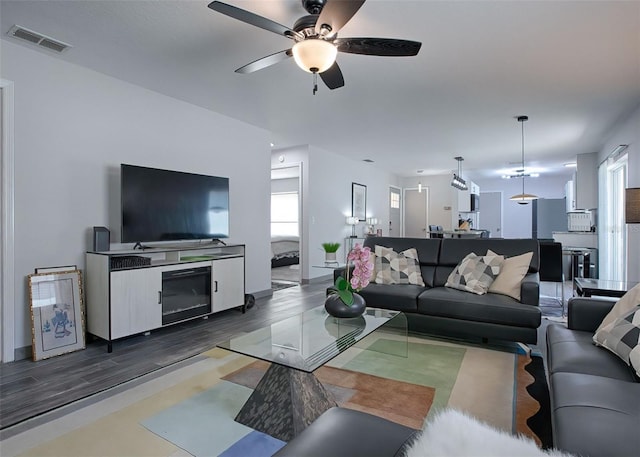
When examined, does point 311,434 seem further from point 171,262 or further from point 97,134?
point 97,134

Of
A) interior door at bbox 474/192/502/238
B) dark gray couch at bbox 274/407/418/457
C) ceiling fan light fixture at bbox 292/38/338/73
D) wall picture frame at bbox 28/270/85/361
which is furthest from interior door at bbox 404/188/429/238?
dark gray couch at bbox 274/407/418/457

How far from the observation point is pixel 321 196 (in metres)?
6.92

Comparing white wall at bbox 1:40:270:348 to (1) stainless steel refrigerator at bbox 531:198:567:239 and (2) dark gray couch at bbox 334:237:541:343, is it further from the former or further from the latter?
(1) stainless steel refrigerator at bbox 531:198:567:239

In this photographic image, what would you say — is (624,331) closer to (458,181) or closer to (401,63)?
(401,63)

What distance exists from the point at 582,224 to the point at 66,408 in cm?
763

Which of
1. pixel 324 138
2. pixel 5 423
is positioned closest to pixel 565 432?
pixel 5 423

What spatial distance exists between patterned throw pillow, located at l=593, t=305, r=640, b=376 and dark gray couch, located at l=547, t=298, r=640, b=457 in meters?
0.04

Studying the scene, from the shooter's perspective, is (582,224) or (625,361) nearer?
(625,361)

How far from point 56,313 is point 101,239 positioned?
2.34 feet

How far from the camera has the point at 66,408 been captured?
2094 mm

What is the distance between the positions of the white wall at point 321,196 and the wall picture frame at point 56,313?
392 cm

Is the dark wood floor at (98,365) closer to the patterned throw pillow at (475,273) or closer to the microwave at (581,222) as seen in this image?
the patterned throw pillow at (475,273)

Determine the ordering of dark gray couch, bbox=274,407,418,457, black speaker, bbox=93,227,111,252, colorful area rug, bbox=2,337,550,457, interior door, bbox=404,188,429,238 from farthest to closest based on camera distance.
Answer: interior door, bbox=404,188,429,238, black speaker, bbox=93,227,111,252, colorful area rug, bbox=2,337,550,457, dark gray couch, bbox=274,407,418,457

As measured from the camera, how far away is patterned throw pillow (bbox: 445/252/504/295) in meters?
3.38
